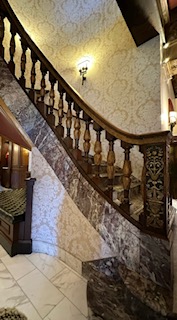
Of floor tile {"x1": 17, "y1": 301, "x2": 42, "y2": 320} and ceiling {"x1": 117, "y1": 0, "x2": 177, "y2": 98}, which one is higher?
ceiling {"x1": 117, "y1": 0, "x2": 177, "y2": 98}

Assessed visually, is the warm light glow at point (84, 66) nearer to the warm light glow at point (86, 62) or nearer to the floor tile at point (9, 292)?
the warm light glow at point (86, 62)

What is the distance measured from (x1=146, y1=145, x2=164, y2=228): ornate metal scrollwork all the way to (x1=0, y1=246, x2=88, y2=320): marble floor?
0.98m

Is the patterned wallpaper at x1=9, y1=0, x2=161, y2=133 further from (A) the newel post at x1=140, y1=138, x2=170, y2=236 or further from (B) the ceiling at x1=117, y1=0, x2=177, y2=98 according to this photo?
(A) the newel post at x1=140, y1=138, x2=170, y2=236

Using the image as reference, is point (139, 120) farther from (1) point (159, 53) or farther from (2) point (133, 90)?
(1) point (159, 53)

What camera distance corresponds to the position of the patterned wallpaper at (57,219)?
1.91 meters

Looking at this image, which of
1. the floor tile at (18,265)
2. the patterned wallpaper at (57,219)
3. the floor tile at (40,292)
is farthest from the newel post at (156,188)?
the floor tile at (18,265)

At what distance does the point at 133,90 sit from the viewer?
2686mm

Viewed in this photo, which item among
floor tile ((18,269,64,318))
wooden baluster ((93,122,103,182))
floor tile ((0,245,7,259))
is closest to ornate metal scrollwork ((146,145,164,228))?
wooden baluster ((93,122,103,182))

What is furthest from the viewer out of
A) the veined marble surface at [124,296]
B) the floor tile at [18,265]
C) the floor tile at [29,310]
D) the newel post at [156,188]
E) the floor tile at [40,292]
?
the floor tile at [18,265]

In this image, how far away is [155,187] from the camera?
1075mm

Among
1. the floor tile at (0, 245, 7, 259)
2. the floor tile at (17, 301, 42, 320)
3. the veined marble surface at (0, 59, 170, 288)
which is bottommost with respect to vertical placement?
the floor tile at (0, 245, 7, 259)

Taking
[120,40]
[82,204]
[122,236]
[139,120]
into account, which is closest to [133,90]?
[139,120]

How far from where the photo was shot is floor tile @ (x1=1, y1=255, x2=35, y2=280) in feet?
6.07

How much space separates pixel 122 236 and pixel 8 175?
6212mm
